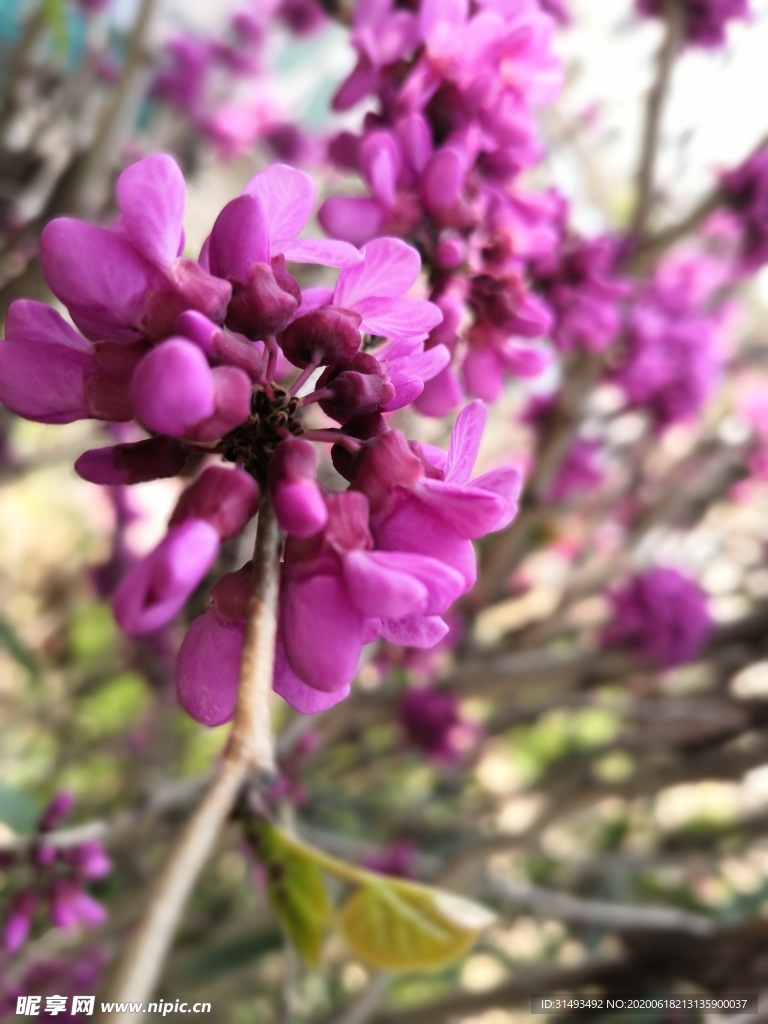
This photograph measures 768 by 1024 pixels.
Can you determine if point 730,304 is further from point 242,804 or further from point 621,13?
point 242,804

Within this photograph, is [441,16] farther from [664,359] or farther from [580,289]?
[664,359]

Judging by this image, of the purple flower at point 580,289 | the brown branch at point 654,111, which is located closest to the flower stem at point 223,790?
the purple flower at point 580,289

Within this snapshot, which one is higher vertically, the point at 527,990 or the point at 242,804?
the point at 242,804

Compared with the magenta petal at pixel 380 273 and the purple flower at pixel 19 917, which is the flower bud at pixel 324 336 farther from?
the purple flower at pixel 19 917

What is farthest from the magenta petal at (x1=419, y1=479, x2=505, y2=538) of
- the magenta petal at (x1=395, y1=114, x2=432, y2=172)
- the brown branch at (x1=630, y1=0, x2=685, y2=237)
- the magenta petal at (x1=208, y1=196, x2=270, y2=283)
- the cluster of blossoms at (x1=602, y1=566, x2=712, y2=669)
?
the cluster of blossoms at (x1=602, y1=566, x2=712, y2=669)

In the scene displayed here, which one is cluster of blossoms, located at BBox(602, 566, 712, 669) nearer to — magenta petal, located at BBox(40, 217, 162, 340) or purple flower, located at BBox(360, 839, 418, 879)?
purple flower, located at BBox(360, 839, 418, 879)

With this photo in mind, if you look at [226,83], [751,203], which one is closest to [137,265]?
[751,203]

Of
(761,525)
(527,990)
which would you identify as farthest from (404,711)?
(761,525)
